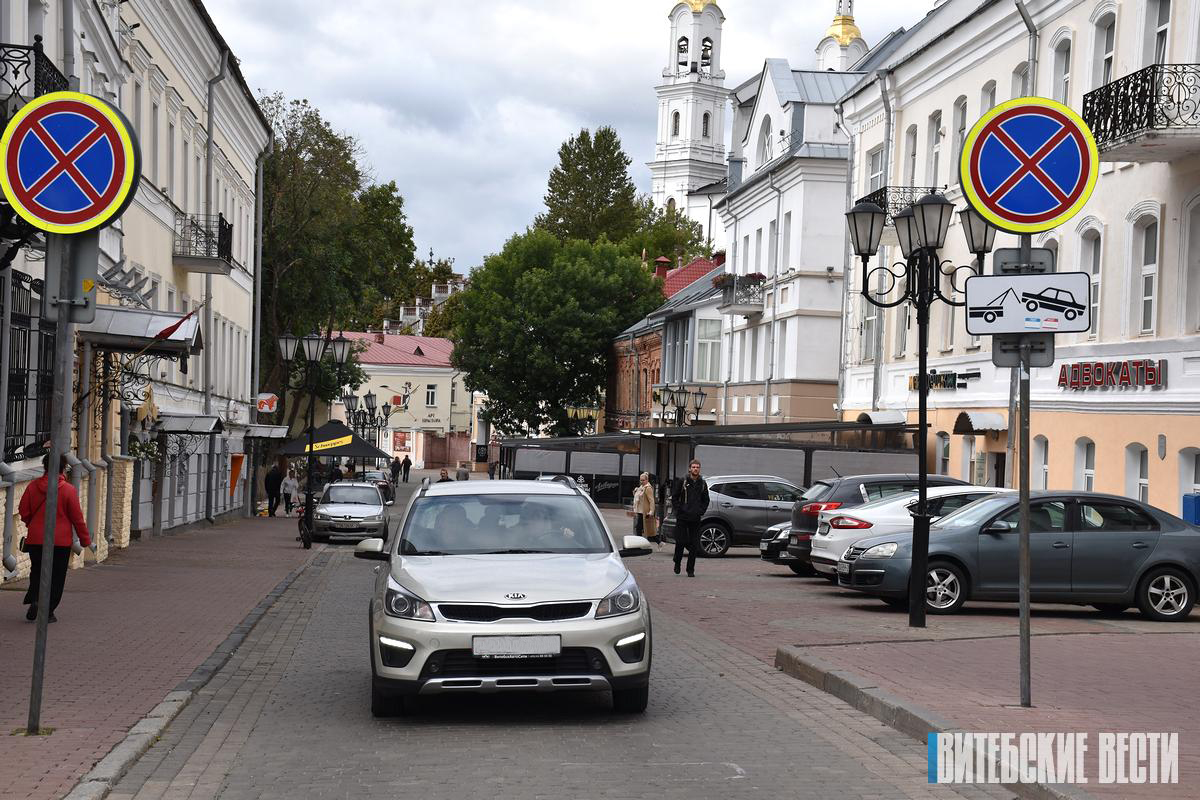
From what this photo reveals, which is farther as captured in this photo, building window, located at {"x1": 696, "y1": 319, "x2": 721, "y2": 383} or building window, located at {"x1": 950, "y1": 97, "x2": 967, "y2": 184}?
building window, located at {"x1": 696, "y1": 319, "x2": 721, "y2": 383}

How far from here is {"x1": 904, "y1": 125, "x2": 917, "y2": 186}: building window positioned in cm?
3775

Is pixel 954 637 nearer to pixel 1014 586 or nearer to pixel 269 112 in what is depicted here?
pixel 1014 586

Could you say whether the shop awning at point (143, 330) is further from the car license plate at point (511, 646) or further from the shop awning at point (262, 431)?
the shop awning at point (262, 431)

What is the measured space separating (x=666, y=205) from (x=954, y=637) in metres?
110

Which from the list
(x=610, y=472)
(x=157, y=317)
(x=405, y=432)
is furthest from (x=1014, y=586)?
(x=405, y=432)

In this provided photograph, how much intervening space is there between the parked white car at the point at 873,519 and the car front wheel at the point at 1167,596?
2.67m

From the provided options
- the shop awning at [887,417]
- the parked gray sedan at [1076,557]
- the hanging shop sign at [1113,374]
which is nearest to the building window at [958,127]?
the shop awning at [887,417]

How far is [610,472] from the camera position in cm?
6025

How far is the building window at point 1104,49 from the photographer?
27031mm

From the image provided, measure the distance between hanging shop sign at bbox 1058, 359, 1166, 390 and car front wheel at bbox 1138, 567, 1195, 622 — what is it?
7.08 m

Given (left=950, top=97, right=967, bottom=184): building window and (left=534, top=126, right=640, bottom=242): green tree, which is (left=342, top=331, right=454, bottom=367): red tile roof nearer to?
(left=534, top=126, right=640, bottom=242): green tree

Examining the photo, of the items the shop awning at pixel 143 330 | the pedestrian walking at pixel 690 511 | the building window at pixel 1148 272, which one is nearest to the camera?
the shop awning at pixel 143 330

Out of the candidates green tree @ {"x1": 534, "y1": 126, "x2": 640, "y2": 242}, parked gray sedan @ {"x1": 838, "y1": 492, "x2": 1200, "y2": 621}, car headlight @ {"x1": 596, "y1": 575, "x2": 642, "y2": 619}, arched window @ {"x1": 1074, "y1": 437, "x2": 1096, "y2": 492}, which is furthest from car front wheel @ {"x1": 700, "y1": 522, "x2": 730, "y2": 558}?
green tree @ {"x1": 534, "y1": 126, "x2": 640, "y2": 242}

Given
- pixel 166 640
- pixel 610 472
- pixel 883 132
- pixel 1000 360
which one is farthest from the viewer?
pixel 610 472
